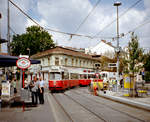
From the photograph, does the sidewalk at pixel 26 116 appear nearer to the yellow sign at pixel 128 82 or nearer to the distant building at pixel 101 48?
the yellow sign at pixel 128 82

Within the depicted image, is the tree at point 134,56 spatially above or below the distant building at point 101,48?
below

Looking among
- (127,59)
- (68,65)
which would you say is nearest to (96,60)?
(68,65)

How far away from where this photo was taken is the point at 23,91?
35.1ft

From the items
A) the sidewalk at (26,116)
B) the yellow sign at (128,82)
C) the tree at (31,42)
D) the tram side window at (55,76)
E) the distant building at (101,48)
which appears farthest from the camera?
the distant building at (101,48)

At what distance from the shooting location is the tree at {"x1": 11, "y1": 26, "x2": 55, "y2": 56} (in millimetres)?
54125

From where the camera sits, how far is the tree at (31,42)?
5412 cm

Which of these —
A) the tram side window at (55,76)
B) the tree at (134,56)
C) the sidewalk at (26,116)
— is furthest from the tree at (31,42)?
the sidewalk at (26,116)

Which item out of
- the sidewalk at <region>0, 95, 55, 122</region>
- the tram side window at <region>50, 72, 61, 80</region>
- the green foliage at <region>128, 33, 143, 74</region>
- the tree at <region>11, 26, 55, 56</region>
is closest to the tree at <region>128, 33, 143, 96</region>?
the green foliage at <region>128, 33, 143, 74</region>

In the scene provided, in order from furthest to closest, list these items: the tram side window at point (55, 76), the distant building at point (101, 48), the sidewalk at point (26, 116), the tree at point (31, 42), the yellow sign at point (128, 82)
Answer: the distant building at point (101, 48)
the tree at point (31, 42)
the tram side window at point (55, 76)
the yellow sign at point (128, 82)
the sidewalk at point (26, 116)

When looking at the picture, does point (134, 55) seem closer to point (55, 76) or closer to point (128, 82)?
point (128, 82)

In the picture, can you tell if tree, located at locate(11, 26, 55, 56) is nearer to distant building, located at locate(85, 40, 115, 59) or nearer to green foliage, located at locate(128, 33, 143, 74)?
distant building, located at locate(85, 40, 115, 59)

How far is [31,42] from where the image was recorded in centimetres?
5422

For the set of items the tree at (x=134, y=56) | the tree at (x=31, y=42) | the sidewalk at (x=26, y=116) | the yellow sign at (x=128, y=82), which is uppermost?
the tree at (x=31, y=42)

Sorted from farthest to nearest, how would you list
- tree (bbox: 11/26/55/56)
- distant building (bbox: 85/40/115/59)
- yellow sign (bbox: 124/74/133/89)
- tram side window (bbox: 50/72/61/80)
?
distant building (bbox: 85/40/115/59) < tree (bbox: 11/26/55/56) < tram side window (bbox: 50/72/61/80) < yellow sign (bbox: 124/74/133/89)
